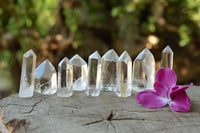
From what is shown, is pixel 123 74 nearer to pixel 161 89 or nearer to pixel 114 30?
pixel 161 89

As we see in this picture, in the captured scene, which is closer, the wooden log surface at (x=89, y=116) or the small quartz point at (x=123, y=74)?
the wooden log surface at (x=89, y=116)

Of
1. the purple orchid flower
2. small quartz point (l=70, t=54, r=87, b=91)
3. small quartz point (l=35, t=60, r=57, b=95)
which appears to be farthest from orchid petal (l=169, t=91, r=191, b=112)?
small quartz point (l=35, t=60, r=57, b=95)

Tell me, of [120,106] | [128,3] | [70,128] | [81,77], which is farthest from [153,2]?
[70,128]

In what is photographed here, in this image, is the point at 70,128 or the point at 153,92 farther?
the point at 153,92

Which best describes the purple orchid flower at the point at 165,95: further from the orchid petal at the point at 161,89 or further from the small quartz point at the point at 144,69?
the small quartz point at the point at 144,69

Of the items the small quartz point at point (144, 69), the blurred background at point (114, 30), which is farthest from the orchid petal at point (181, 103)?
the blurred background at point (114, 30)

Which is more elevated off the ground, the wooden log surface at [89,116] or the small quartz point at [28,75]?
the small quartz point at [28,75]

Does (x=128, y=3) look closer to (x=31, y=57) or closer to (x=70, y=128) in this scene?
(x=31, y=57)
